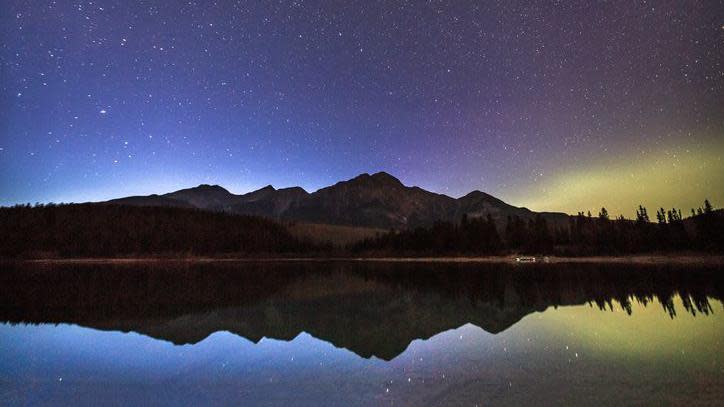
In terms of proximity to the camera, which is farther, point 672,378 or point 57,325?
point 57,325

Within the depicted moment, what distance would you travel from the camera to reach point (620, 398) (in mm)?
11273

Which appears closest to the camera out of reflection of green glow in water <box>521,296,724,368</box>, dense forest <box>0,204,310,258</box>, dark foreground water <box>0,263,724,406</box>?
dark foreground water <box>0,263,724,406</box>

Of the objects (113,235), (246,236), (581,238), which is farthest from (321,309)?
(113,235)

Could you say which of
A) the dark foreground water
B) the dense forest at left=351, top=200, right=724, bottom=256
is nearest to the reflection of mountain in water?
the dark foreground water

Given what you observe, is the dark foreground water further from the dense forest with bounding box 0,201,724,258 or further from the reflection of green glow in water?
the dense forest with bounding box 0,201,724,258

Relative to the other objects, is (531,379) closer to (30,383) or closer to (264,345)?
(264,345)

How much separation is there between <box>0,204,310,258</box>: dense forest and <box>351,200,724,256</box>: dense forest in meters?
63.6

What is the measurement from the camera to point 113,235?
176000mm

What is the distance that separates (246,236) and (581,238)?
13071cm

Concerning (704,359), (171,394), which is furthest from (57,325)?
(704,359)

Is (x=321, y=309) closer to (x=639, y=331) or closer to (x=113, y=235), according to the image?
(x=639, y=331)

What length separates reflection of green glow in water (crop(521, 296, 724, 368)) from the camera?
54.7ft

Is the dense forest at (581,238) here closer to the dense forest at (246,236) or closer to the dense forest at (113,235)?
the dense forest at (246,236)

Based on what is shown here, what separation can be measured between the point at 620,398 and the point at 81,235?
7820 inches
